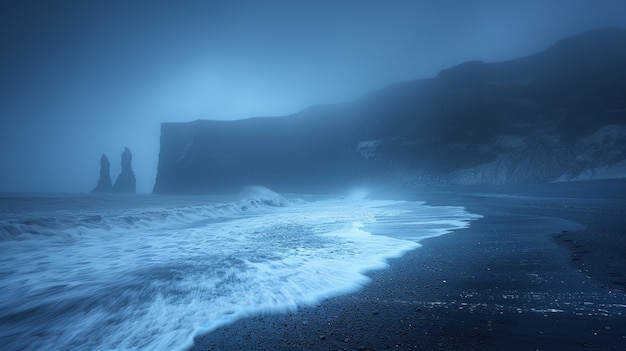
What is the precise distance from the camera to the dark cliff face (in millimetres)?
32781

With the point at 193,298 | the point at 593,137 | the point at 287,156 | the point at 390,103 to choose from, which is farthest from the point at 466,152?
the point at 193,298

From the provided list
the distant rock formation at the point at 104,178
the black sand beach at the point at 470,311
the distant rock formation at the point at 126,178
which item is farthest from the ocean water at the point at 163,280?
the distant rock formation at the point at 104,178

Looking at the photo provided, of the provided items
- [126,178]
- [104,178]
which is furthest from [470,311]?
[104,178]

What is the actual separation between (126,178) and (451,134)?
10649 centimetres

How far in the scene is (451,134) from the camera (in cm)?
4366

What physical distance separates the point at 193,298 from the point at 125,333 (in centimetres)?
82

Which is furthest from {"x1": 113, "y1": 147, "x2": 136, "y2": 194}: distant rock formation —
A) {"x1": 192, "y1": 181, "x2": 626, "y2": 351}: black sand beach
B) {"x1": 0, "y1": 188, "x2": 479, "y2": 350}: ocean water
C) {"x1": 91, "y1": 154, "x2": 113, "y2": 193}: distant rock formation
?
{"x1": 192, "y1": 181, "x2": 626, "y2": 351}: black sand beach

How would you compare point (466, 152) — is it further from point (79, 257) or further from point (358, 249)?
point (79, 257)

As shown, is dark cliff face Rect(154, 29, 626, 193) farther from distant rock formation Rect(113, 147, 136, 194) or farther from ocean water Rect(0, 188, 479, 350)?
ocean water Rect(0, 188, 479, 350)

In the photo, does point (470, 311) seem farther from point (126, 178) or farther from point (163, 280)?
point (126, 178)

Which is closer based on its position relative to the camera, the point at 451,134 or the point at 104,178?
the point at 451,134

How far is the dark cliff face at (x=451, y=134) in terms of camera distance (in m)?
32.8

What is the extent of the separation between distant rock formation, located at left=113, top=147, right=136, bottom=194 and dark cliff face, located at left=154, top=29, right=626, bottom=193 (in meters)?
30.0

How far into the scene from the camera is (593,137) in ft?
102
